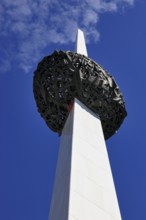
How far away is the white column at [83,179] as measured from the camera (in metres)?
12.7

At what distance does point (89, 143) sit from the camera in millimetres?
17328

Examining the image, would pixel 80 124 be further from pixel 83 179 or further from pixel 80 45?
pixel 80 45

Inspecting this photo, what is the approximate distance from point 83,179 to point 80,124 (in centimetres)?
466

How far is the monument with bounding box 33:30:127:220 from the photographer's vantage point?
1330 cm

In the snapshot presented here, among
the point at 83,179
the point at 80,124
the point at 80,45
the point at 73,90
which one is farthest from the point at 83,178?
the point at 80,45

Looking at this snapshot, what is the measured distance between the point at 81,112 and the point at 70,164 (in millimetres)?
5601

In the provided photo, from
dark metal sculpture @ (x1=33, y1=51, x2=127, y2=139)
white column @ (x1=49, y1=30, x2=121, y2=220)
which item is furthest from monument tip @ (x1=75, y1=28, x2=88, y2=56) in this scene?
white column @ (x1=49, y1=30, x2=121, y2=220)

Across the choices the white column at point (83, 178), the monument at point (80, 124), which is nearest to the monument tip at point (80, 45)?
the monument at point (80, 124)

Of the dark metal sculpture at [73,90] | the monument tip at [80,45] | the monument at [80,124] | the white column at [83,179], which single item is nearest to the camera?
the white column at [83,179]

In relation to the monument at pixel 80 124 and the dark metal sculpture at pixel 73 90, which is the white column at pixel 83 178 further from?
the dark metal sculpture at pixel 73 90

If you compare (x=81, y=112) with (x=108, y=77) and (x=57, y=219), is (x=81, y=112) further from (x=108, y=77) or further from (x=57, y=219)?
(x=57, y=219)

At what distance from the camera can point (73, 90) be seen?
2173 cm

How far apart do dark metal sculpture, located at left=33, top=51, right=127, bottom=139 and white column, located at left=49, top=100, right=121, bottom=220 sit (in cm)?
248

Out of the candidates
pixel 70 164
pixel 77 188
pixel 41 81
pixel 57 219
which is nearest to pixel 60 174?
pixel 70 164
